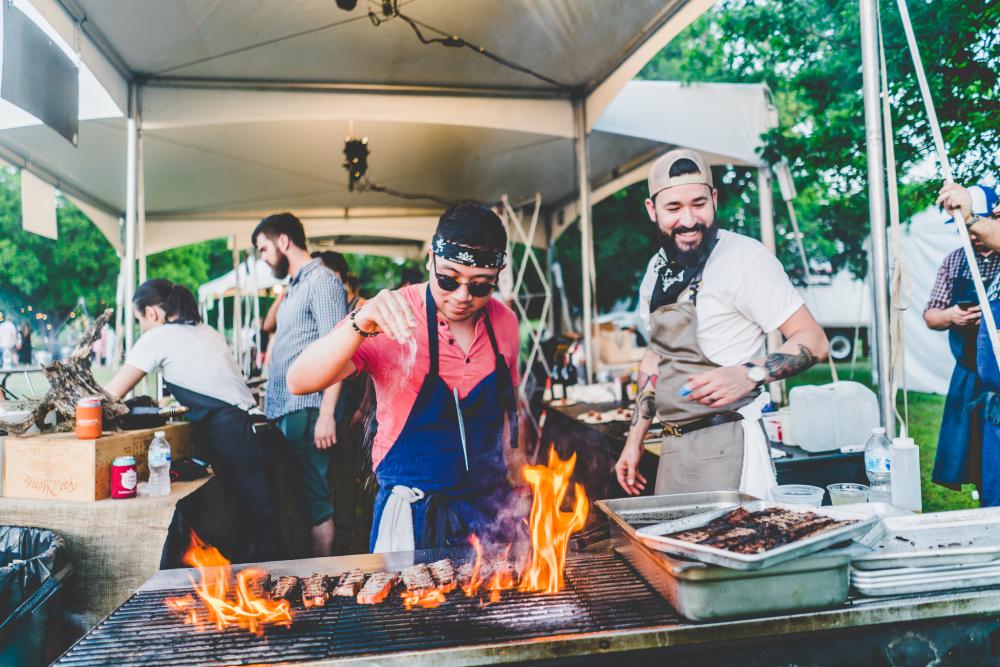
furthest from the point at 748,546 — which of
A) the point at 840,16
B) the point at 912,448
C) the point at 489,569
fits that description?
the point at 840,16

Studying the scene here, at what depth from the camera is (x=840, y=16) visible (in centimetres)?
771

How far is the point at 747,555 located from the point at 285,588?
1196 mm

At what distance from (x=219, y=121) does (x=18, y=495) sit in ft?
12.5

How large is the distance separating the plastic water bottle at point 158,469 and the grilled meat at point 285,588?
1861mm

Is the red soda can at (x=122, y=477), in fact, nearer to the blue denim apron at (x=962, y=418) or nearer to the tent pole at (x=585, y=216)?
the blue denim apron at (x=962, y=418)

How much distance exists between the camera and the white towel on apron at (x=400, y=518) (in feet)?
7.10

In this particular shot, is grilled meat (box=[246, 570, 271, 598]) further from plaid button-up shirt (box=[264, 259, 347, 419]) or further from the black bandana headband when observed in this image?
plaid button-up shirt (box=[264, 259, 347, 419])

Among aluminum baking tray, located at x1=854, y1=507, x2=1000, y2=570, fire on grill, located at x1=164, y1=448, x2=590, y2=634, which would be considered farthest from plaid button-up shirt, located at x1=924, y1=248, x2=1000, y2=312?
fire on grill, located at x1=164, y1=448, x2=590, y2=634

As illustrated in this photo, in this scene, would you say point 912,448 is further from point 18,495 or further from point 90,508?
point 18,495

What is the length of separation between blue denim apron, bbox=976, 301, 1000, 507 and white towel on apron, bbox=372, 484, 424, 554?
2717 mm

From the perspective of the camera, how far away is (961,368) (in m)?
3.50

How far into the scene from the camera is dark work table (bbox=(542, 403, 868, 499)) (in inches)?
124

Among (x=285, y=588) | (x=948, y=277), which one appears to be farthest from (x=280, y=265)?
(x=948, y=277)

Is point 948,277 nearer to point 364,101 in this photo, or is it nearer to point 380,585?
point 380,585
